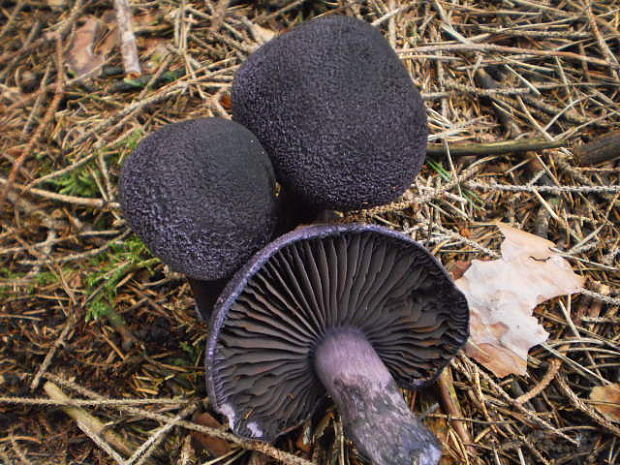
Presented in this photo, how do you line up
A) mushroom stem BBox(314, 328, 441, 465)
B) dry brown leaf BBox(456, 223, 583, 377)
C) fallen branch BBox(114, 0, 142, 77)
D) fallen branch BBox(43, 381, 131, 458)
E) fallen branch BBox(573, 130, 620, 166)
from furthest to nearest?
fallen branch BBox(114, 0, 142, 77)
fallen branch BBox(573, 130, 620, 166)
dry brown leaf BBox(456, 223, 583, 377)
fallen branch BBox(43, 381, 131, 458)
mushroom stem BBox(314, 328, 441, 465)

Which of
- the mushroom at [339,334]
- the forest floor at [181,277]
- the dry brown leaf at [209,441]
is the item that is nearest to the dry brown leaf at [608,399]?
the forest floor at [181,277]

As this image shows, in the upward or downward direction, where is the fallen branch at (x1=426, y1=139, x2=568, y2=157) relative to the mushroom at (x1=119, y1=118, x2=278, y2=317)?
downward

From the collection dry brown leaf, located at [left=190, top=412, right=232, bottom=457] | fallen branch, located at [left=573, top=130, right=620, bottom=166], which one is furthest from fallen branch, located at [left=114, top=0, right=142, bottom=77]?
fallen branch, located at [left=573, top=130, right=620, bottom=166]

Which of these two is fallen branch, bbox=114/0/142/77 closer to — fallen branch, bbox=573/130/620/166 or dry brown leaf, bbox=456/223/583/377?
dry brown leaf, bbox=456/223/583/377

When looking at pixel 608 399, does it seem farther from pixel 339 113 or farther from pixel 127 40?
pixel 127 40

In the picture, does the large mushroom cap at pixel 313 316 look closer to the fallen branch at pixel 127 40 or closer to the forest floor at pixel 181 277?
the forest floor at pixel 181 277

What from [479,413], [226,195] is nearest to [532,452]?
[479,413]

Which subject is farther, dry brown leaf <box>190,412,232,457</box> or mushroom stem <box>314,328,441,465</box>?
dry brown leaf <box>190,412,232,457</box>
